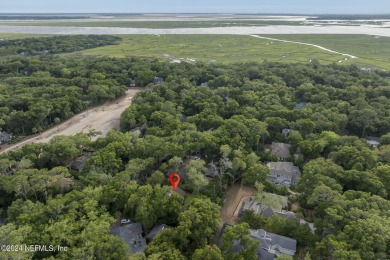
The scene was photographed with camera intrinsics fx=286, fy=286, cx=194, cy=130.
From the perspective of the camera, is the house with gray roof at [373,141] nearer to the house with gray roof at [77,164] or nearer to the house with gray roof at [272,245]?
the house with gray roof at [272,245]

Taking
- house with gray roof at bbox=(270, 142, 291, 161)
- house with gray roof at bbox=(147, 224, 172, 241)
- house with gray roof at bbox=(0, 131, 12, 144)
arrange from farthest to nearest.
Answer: house with gray roof at bbox=(0, 131, 12, 144) < house with gray roof at bbox=(270, 142, 291, 161) < house with gray roof at bbox=(147, 224, 172, 241)

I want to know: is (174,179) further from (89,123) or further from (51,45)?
(51,45)

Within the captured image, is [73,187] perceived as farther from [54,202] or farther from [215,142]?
[215,142]

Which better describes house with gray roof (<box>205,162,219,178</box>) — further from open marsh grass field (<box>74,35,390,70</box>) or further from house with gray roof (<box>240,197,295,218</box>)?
open marsh grass field (<box>74,35,390,70</box>)

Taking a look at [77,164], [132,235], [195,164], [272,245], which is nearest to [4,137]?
[77,164]

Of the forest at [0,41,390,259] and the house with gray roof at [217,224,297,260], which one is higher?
the forest at [0,41,390,259]

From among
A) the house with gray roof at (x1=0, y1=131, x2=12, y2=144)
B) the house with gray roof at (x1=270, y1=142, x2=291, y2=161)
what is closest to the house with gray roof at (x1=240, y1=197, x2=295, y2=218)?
the house with gray roof at (x1=270, y1=142, x2=291, y2=161)

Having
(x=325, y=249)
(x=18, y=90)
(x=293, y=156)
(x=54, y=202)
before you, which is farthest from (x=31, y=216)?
(x=18, y=90)
